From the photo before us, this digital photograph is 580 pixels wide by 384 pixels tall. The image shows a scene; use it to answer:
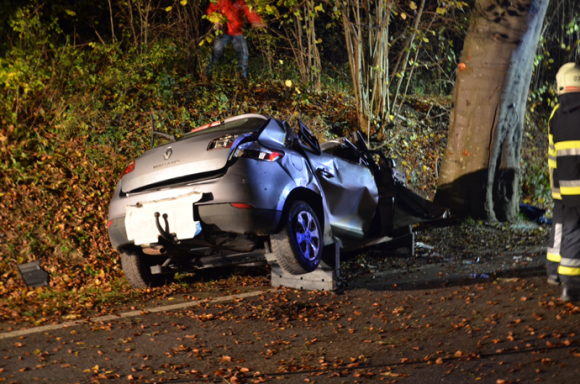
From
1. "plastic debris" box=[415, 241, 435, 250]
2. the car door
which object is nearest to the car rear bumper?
the car door

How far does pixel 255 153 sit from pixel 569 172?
2.84m

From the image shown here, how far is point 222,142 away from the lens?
5223 mm

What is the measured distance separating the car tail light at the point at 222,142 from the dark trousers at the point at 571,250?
312 cm

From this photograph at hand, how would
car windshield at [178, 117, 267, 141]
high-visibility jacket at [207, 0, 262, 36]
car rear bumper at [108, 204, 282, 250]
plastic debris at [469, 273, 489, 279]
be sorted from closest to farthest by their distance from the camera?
1. car rear bumper at [108, 204, 282, 250]
2. car windshield at [178, 117, 267, 141]
3. plastic debris at [469, 273, 489, 279]
4. high-visibility jacket at [207, 0, 262, 36]

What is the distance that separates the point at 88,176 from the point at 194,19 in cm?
563

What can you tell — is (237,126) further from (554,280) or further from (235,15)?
(235,15)

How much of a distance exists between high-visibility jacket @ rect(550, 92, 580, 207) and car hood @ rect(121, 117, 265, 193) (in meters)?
2.84

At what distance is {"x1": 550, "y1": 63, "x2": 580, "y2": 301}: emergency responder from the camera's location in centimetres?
505

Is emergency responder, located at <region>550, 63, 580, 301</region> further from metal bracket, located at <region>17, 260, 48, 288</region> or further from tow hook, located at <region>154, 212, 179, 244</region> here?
metal bracket, located at <region>17, 260, 48, 288</region>

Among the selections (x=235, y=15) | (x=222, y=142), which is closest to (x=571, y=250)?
(x=222, y=142)

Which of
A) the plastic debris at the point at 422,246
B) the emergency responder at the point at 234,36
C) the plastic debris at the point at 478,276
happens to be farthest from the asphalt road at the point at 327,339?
the emergency responder at the point at 234,36

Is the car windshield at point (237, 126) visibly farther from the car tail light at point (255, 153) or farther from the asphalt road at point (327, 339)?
the asphalt road at point (327, 339)

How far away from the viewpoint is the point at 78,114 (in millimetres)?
9648

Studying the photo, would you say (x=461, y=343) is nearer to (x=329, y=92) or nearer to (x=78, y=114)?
(x=78, y=114)
